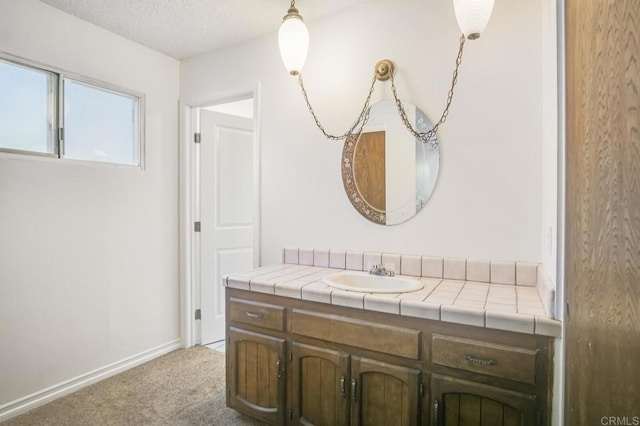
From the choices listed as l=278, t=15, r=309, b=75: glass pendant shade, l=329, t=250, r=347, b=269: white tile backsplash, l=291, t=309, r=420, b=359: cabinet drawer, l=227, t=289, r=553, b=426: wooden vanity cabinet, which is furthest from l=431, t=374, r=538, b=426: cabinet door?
l=278, t=15, r=309, b=75: glass pendant shade

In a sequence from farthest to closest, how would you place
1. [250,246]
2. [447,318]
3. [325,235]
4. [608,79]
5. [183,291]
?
[250,246] < [183,291] < [325,235] < [447,318] < [608,79]

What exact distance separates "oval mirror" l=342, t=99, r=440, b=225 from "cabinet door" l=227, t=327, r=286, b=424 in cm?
94

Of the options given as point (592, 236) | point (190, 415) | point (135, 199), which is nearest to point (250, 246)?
point (135, 199)

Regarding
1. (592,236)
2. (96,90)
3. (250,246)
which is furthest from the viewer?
(250,246)

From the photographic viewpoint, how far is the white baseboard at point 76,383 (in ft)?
6.44

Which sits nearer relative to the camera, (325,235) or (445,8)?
(445,8)

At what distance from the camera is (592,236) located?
2.56ft

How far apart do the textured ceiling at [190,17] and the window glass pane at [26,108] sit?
0.47 metres

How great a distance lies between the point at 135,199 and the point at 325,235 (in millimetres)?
1495

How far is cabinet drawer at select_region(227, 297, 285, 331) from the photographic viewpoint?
5.74 feet

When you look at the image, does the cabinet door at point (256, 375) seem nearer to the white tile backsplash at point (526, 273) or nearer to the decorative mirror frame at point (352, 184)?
the decorative mirror frame at point (352, 184)

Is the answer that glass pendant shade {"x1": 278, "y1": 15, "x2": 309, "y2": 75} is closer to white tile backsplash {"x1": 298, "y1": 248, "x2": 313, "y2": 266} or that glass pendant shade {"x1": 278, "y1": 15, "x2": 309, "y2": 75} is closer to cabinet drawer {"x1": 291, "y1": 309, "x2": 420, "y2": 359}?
white tile backsplash {"x1": 298, "y1": 248, "x2": 313, "y2": 266}

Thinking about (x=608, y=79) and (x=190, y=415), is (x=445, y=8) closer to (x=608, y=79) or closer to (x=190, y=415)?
(x=608, y=79)

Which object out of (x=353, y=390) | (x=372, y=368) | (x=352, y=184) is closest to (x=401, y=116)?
(x=352, y=184)
